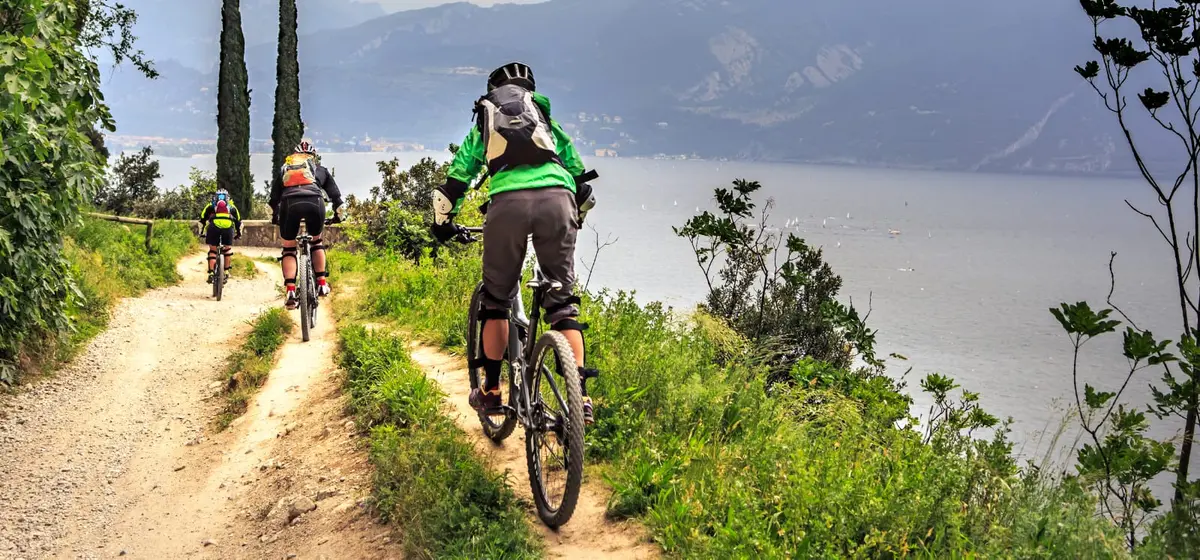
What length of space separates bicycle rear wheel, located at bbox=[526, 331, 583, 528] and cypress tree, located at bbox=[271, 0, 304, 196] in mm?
28417

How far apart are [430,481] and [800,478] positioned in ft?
7.14

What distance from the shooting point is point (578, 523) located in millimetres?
4867

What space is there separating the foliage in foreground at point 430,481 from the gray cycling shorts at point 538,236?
1120mm

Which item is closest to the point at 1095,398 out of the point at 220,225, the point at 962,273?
the point at 220,225

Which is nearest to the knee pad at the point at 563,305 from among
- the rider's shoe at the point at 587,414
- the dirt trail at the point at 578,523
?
the rider's shoe at the point at 587,414

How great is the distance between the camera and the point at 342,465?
6273mm

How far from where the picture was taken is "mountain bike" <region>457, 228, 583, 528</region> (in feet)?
14.2

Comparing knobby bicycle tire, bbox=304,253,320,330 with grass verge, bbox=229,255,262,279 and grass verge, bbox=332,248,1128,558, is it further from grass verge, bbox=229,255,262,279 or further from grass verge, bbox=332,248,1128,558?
grass verge, bbox=229,255,262,279

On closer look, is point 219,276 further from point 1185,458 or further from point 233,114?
point 233,114

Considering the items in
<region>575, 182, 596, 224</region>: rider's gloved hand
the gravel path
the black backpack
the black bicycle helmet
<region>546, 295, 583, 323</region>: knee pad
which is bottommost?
the gravel path

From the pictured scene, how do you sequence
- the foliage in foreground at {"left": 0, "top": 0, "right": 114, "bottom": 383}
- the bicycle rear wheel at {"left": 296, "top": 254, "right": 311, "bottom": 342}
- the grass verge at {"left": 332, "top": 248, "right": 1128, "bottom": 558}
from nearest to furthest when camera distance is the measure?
the grass verge at {"left": 332, "top": 248, "right": 1128, "bottom": 558} < the foliage in foreground at {"left": 0, "top": 0, "right": 114, "bottom": 383} < the bicycle rear wheel at {"left": 296, "top": 254, "right": 311, "bottom": 342}

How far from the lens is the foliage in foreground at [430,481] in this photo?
4.54 m

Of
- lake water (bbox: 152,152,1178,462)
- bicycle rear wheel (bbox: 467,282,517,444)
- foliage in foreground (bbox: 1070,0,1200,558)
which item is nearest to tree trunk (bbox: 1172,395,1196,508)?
foliage in foreground (bbox: 1070,0,1200,558)

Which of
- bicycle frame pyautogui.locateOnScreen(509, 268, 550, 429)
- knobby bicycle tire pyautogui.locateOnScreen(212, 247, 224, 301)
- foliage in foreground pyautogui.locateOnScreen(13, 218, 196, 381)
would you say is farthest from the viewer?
knobby bicycle tire pyautogui.locateOnScreen(212, 247, 224, 301)
